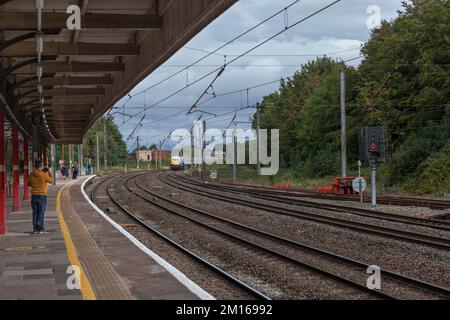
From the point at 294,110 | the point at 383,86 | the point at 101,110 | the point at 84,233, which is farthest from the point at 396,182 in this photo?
the point at 294,110

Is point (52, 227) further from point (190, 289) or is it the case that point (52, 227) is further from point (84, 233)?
point (190, 289)

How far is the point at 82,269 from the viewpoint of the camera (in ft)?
31.7

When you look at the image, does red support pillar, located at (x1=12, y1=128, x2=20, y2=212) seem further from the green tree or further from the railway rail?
the green tree

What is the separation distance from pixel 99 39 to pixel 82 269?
29.4 ft

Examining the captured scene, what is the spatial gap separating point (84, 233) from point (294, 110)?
206ft

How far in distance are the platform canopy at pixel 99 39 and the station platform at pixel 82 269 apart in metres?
3.97

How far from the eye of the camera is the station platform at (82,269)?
801cm

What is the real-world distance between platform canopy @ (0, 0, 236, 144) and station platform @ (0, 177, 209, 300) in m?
3.97

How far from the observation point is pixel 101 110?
2839 cm

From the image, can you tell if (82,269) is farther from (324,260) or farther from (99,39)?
(99,39)

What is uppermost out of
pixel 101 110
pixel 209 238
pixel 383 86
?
pixel 383 86

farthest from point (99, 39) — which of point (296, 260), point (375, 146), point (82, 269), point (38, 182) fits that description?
point (375, 146)

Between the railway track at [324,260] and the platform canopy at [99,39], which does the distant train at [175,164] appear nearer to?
the platform canopy at [99,39]
